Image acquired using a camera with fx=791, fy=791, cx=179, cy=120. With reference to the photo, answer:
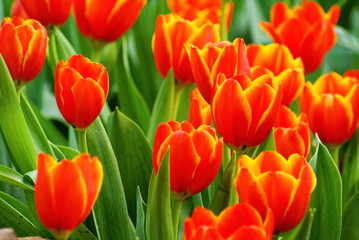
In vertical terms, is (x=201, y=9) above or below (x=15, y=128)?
below

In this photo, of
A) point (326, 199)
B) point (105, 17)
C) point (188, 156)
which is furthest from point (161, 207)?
point (105, 17)

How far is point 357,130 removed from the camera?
1325mm

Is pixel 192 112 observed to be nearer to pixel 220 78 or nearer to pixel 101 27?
pixel 220 78

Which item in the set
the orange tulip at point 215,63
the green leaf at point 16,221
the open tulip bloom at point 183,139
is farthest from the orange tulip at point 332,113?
the green leaf at point 16,221

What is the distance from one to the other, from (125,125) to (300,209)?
43 cm

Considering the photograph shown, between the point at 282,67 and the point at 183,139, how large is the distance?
0.45m

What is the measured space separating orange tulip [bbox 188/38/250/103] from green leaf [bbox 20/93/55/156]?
0.28 meters

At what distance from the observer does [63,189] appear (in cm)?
76

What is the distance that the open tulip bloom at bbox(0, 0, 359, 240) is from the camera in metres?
0.79

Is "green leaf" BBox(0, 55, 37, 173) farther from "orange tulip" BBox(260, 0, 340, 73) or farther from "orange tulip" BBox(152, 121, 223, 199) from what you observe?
"orange tulip" BBox(260, 0, 340, 73)

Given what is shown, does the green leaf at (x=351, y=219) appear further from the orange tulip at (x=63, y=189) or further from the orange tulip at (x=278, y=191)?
the orange tulip at (x=63, y=189)

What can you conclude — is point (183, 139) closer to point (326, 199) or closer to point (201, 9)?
point (326, 199)

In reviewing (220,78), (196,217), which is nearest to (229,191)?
(220,78)

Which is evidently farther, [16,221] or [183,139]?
[16,221]
